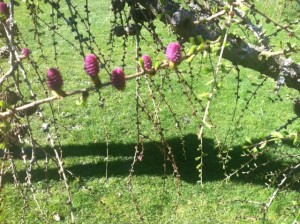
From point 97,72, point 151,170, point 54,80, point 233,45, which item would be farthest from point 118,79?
point 151,170

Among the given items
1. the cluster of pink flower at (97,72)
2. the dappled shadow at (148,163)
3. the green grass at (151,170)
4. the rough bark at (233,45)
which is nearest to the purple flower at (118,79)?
the cluster of pink flower at (97,72)

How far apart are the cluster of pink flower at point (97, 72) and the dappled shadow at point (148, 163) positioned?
163 inches

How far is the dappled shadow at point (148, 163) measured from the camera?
5484 millimetres

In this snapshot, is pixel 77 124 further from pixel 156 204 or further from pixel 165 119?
pixel 156 204

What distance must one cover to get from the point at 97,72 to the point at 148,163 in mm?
4448

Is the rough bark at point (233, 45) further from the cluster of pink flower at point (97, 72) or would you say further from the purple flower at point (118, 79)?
the purple flower at point (118, 79)

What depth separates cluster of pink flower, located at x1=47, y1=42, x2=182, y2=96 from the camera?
1.23 metres

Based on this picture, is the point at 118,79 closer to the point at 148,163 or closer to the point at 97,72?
the point at 97,72

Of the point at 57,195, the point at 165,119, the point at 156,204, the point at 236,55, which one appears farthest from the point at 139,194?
the point at 236,55

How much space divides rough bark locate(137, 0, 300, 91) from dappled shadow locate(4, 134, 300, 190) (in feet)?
9.05

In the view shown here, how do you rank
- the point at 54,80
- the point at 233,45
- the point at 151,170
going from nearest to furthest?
1. the point at 54,80
2. the point at 233,45
3. the point at 151,170

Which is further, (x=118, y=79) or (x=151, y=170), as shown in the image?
(x=151, y=170)

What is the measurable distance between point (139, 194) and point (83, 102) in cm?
403

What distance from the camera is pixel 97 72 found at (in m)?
1.27
